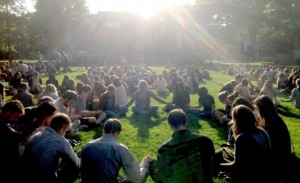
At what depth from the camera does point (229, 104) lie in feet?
38.2

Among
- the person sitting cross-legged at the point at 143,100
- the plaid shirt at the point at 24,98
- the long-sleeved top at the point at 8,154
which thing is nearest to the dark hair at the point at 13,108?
the long-sleeved top at the point at 8,154

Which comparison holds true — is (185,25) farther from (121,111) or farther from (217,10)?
(121,111)

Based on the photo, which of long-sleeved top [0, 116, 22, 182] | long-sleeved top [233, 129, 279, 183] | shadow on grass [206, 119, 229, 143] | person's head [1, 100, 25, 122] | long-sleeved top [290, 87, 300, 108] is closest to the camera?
long-sleeved top [233, 129, 279, 183]

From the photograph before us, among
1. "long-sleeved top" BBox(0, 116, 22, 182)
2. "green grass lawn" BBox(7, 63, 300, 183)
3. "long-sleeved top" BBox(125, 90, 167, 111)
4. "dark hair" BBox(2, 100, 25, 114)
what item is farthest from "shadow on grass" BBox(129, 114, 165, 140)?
"long-sleeved top" BBox(0, 116, 22, 182)

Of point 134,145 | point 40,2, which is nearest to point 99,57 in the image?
point 40,2

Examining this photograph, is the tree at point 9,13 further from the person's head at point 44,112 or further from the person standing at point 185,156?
the person standing at point 185,156

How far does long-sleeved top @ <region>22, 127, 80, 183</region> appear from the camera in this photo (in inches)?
203

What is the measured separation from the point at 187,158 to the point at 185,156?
0.04 meters

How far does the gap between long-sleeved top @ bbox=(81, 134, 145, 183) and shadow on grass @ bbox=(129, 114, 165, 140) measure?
18.7ft

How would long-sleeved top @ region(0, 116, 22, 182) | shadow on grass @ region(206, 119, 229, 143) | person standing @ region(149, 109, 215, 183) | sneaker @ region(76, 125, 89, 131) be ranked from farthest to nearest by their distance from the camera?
sneaker @ region(76, 125, 89, 131) < shadow on grass @ region(206, 119, 229, 143) < long-sleeved top @ region(0, 116, 22, 182) < person standing @ region(149, 109, 215, 183)

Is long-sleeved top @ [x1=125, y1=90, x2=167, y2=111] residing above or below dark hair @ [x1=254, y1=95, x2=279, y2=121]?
below

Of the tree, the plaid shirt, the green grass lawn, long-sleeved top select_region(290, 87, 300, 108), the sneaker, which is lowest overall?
the green grass lawn

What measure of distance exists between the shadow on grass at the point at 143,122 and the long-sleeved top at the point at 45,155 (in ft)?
18.9

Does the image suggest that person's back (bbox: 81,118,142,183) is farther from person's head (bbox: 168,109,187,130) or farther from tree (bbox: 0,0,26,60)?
tree (bbox: 0,0,26,60)
